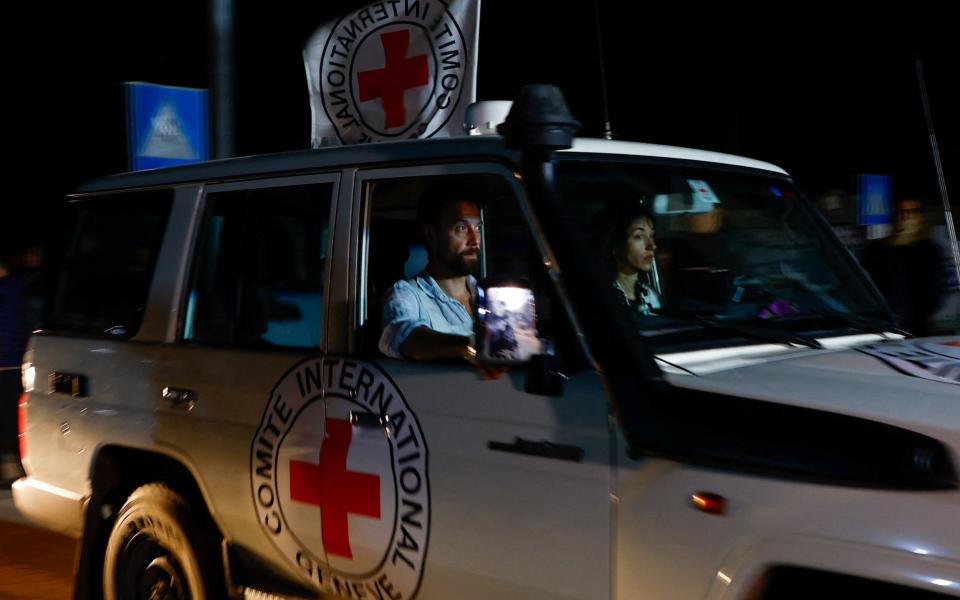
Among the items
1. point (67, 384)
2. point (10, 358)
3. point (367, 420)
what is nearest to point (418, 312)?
point (367, 420)

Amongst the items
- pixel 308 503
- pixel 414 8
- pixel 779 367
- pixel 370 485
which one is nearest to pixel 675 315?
pixel 779 367

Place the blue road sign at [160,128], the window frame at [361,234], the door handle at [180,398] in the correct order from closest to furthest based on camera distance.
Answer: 1. the window frame at [361,234]
2. the door handle at [180,398]
3. the blue road sign at [160,128]

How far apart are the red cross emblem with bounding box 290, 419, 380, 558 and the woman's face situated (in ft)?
3.28

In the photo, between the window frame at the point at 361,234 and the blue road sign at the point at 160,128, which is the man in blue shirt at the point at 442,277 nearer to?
the window frame at the point at 361,234

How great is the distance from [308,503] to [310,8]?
18.1 metres

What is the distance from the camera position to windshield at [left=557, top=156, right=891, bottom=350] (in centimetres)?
310

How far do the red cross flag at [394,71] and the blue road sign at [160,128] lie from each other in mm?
3492

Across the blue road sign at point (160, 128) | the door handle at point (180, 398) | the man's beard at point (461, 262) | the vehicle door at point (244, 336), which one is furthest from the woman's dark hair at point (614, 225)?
the blue road sign at point (160, 128)

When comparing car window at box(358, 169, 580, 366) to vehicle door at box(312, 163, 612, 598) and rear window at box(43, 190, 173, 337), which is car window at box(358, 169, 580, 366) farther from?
rear window at box(43, 190, 173, 337)

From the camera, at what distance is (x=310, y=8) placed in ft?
66.2

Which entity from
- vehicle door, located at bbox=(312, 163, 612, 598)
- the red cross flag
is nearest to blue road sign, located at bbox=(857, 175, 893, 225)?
the red cross flag

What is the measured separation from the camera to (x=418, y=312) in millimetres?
3352

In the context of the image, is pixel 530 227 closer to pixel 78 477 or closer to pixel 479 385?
pixel 479 385

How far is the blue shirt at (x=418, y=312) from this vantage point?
3209mm
